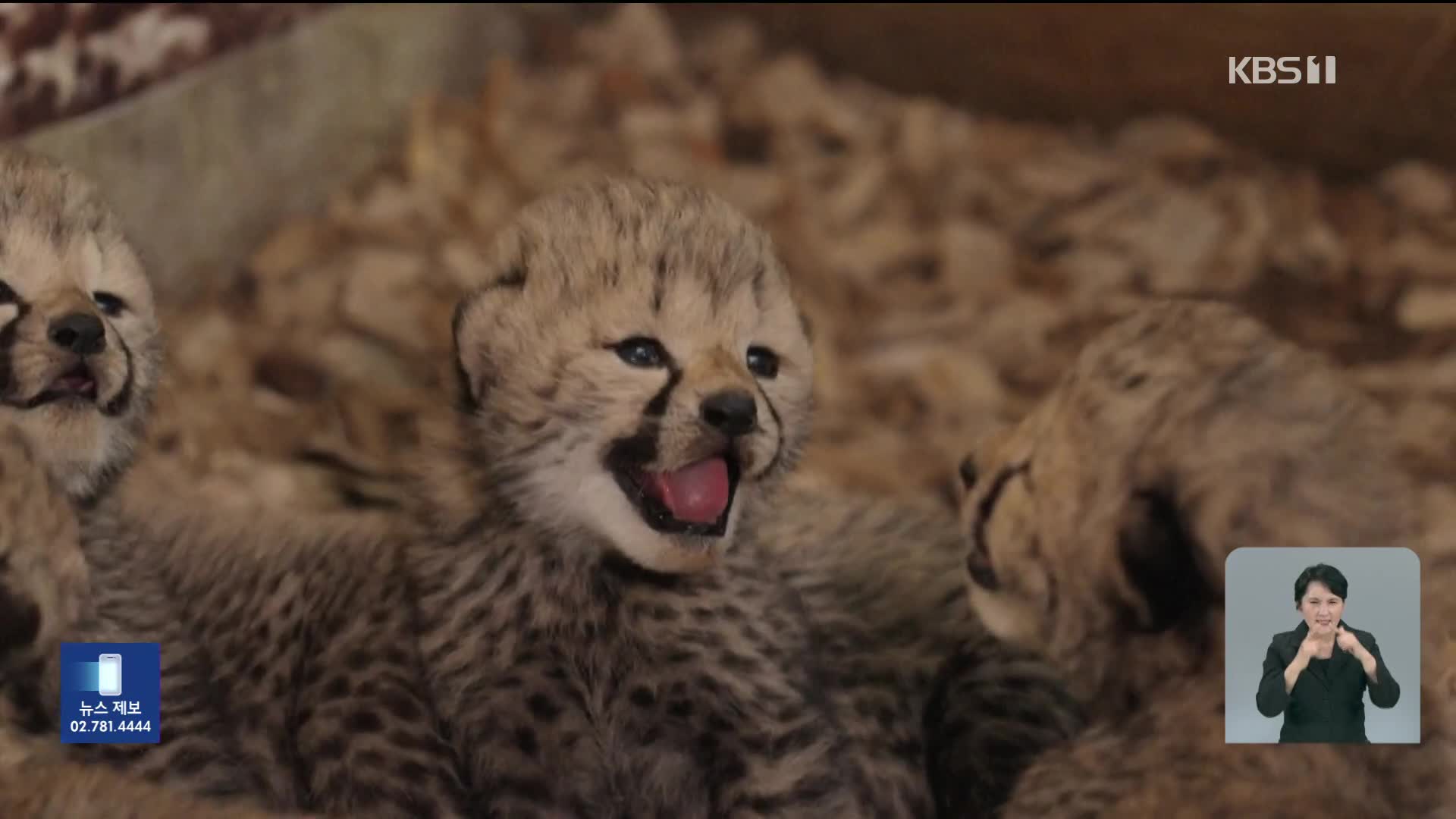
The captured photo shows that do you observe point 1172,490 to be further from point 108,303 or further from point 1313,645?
point 108,303

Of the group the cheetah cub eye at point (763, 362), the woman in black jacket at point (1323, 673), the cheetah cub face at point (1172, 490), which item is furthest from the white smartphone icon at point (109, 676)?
the woman in black jacket at point (1323, 673)

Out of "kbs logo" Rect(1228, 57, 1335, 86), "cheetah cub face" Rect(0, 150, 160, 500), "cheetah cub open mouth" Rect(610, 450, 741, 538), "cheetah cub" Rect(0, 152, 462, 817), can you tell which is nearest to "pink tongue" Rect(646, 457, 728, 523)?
"cheetah cub open mouth" Rect(610, 450, 741, 538)

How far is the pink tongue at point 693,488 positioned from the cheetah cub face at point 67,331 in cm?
35

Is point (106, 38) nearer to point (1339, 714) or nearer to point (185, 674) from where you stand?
point (185, 674)

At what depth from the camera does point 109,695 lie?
107 cm

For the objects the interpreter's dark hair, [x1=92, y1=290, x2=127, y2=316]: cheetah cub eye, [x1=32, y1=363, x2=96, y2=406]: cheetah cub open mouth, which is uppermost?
[x1=92, y1=290, x2=127, y2=316]: cheetah cub eye

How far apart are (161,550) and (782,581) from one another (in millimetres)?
428

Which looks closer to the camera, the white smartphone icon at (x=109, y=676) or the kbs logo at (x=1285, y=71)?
the white smartphone icon at (x=109, y=676)

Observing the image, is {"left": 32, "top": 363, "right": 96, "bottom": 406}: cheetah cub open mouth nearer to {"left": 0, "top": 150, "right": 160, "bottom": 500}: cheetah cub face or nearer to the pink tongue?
{"left": 0, "top": 150, "right": 160, "bottom": 500}: cheetah cub face

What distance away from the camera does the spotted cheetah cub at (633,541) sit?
1.06 metres

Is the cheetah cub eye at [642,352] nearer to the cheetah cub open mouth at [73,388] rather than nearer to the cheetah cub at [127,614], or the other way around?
the cheetah cub at [127,614]

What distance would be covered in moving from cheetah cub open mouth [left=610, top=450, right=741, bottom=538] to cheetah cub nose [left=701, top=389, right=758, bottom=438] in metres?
0.02

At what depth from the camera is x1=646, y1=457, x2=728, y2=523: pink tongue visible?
104 cm

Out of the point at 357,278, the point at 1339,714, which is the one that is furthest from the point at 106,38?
the point at 1339,714
